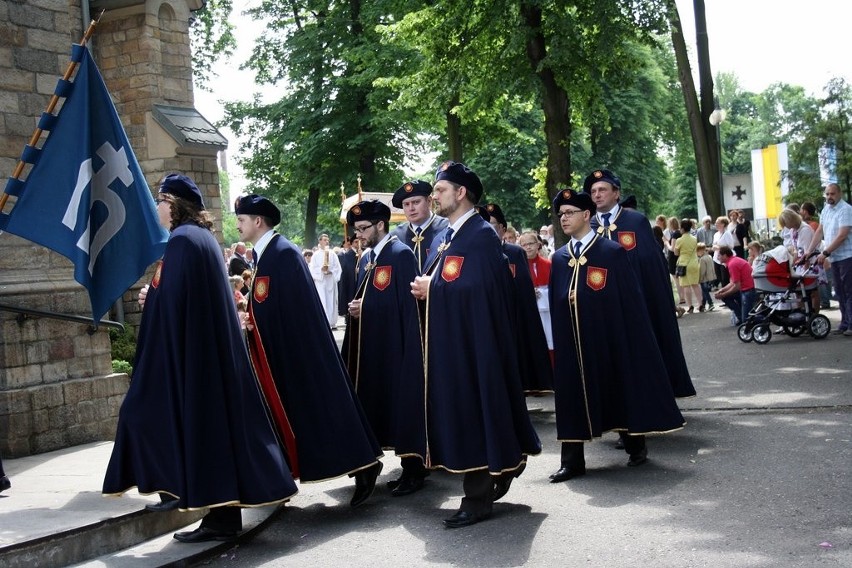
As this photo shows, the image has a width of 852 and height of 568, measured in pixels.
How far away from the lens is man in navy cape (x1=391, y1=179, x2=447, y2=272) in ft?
28.8

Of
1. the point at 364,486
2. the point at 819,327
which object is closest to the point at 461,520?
the point at 364,486

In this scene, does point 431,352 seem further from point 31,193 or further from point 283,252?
point 31,193

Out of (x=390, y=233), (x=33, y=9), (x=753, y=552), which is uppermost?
(x=33, y=9)

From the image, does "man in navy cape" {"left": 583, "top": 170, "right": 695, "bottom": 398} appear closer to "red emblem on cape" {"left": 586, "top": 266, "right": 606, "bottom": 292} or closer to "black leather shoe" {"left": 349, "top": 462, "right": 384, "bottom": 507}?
"red emblem on cape" {"left": 586, "top": 266, "right": 606, "bottom": 292}

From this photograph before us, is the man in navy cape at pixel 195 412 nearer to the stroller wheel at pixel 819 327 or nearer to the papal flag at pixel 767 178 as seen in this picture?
the stroller wheel at pixel 819 327

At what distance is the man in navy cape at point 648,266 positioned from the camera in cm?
977

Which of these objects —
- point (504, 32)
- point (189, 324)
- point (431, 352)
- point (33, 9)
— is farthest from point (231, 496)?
point (504, 32)

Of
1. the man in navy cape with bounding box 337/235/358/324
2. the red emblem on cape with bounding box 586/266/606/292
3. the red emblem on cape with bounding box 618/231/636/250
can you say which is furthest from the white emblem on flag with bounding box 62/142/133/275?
the man in navy cape with bounding box 337/235/358/324

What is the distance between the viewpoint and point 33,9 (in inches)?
402

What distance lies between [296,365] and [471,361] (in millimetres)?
1218

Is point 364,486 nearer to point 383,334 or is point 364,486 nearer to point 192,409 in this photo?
point 383,334

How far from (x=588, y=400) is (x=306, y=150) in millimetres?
27595

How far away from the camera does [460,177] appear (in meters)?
6.97

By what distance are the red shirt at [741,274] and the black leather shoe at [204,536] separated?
1228 centimetres
